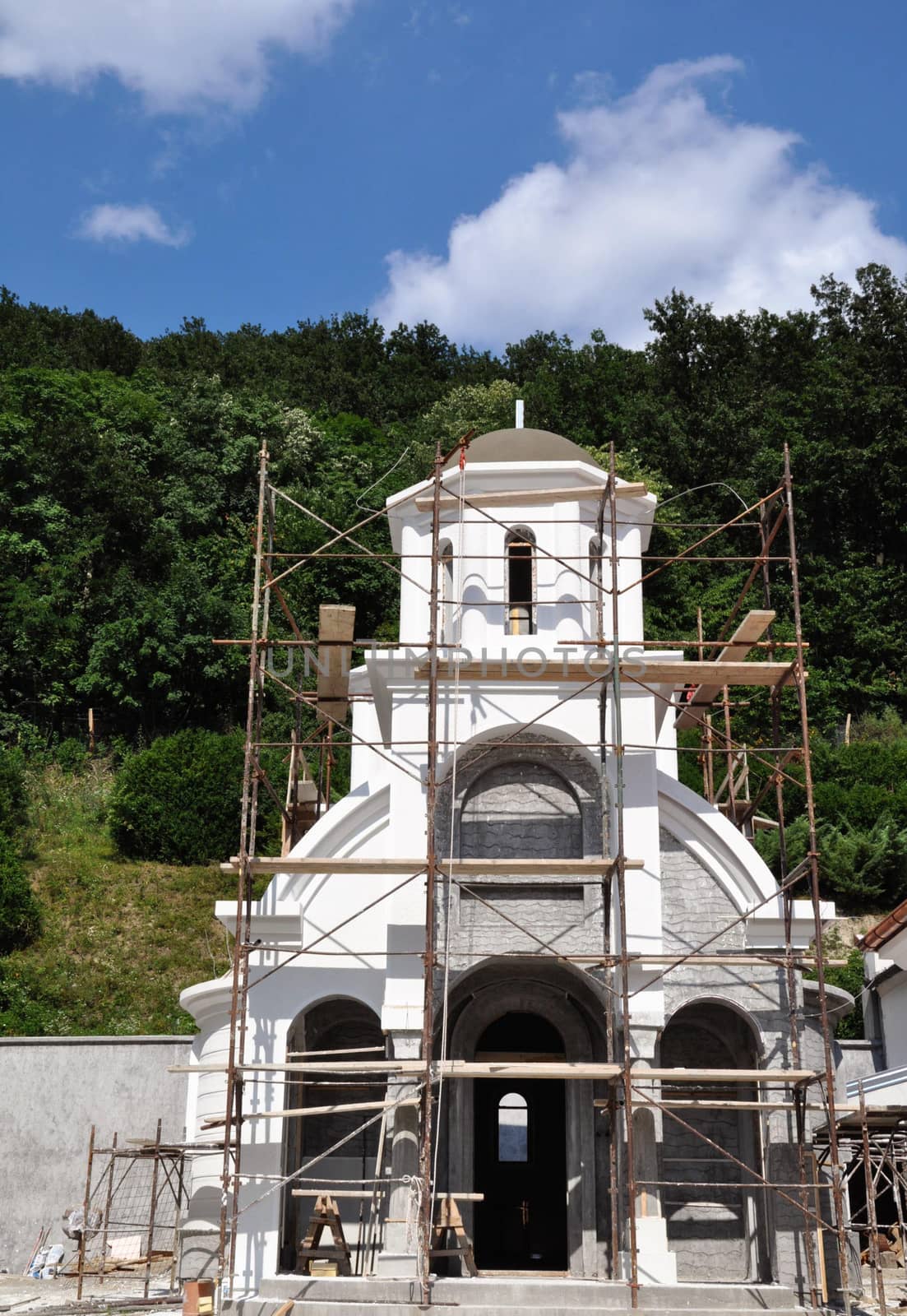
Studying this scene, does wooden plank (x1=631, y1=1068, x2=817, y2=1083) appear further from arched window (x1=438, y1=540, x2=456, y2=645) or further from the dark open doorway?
arched window (x1=438, y1=540, x2=456, y2=645)

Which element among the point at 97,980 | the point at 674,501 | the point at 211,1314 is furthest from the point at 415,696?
the point at 674,501

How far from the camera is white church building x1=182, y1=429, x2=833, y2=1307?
16.4m

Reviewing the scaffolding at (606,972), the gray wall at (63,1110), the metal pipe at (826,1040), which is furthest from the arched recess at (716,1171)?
the gray wall at (63,1110)

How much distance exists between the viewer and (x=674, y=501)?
146 ft

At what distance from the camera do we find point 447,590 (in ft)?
63.7

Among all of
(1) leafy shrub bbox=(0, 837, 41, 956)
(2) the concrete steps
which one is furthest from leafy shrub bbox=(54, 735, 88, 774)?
(2) the concrete steps

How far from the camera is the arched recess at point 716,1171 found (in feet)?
55.7

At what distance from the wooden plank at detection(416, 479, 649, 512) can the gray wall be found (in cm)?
1058

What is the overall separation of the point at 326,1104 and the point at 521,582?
7561mm

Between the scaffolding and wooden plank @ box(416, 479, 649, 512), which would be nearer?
the scaffolding

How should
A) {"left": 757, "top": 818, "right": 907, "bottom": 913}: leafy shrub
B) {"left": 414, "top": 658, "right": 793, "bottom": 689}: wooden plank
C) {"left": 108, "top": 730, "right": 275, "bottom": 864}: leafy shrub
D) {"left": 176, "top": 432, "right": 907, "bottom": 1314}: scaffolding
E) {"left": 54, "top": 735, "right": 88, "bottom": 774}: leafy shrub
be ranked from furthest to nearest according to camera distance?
{"left": 54, "top": 735, "right": 88, "bottom": 774}: leafy shrub, {"left": 108, "top": 730, "right": 275, "bottom": 864}: leafy shrub, {"left": 757, "top": 818, "right": 907, "bottom": 913}: leafy shrub, {"left": 414, "top": 658, "right": 793, "bottom": 689}: wooden plank, {"left": 176, "top": 432, "right": 907, "bottom": 1314}: scaffolding

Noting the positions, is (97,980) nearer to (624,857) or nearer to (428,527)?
(428,527)

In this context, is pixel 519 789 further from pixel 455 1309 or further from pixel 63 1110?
pixel 63 1110

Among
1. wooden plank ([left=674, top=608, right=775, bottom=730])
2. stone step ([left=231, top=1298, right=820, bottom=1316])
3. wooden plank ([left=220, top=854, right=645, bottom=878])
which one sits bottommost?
stone step ([left=231, top=1298, right=820, bottom=1316])
